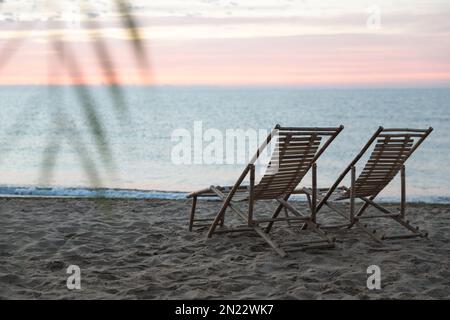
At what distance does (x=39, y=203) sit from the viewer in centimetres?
736

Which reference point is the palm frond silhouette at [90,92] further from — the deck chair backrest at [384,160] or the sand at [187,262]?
the deck chair backrest at [384,160]

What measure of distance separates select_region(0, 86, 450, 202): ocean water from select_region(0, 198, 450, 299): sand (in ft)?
2.19

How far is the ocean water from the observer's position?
3.92 ft

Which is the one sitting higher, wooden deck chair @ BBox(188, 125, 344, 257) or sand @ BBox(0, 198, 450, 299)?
wooden deck chair @ BBox(188, 125, 344, 257)

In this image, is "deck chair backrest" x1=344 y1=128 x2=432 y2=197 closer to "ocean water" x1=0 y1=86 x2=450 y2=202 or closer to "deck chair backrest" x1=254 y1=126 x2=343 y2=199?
"deck chair backrest" x1=254 y1=126 x2=343 y2=199

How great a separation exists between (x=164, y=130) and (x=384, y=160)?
32730 mm

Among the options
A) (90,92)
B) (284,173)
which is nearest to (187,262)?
(284,173)

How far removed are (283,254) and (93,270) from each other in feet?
4.72

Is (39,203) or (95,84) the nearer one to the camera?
(95,84)

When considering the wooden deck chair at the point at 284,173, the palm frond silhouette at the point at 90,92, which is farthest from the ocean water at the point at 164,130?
the wooden deck chair at the point at 284,173

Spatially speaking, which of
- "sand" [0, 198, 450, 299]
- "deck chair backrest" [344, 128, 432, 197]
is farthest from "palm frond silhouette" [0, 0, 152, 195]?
"deck chair backrest" [344, 128, 432, 197]

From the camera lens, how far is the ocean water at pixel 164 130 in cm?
120
